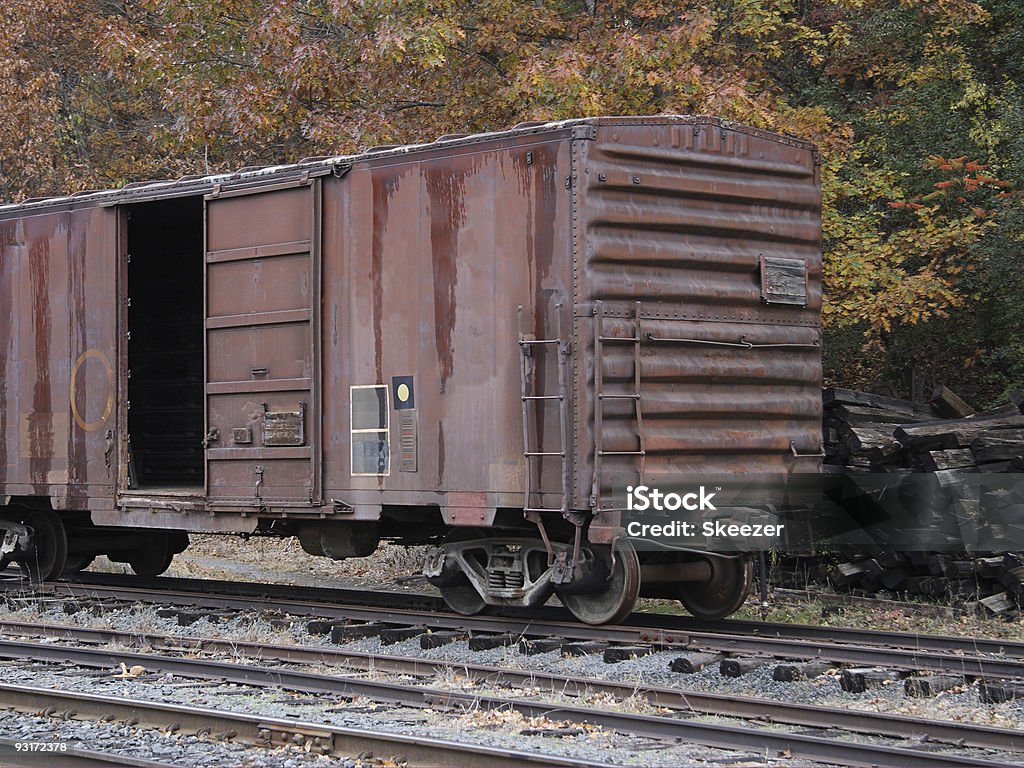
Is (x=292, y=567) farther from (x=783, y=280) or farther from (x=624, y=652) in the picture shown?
(x=783, y=280)

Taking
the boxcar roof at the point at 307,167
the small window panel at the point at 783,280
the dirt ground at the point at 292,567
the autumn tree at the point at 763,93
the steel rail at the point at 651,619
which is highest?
the autumn tree at the point at 763,93

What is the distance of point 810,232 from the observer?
988 cm

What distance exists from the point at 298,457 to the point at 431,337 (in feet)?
5.19

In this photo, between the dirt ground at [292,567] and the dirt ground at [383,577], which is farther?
the dirt ground at [292,567]

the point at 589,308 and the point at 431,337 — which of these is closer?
the point at 589,308

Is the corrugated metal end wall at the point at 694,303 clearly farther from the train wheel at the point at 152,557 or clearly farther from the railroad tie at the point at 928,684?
the train wheel at the point at 152,557

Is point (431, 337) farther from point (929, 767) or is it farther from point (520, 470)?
point (929, 767)

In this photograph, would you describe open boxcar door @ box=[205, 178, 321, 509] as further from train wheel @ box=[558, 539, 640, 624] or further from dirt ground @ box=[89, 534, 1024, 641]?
dirt ground @ box=[89, 534, 1024, 641]

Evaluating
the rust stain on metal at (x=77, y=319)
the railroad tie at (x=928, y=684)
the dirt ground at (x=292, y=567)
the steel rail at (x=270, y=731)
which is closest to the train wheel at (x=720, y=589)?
the railroad tie at (x=928, y=684)

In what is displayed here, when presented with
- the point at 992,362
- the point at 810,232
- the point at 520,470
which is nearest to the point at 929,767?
the point at 520,470

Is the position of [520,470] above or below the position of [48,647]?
above

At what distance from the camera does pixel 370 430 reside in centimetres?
975

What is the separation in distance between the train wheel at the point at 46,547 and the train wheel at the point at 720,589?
6412 mm

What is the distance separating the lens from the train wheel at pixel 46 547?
12719 mm
